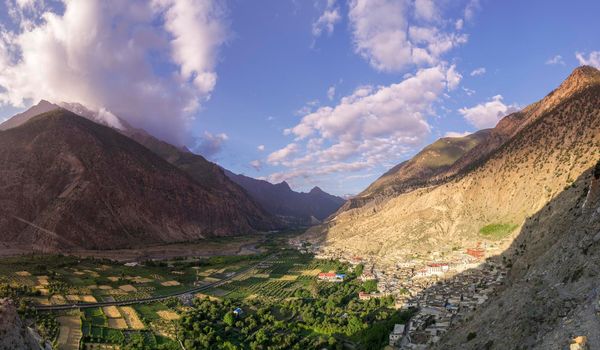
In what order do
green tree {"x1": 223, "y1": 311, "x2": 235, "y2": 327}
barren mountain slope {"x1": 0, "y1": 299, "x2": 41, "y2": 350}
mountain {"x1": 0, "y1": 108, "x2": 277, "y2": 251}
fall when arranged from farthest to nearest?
mountain {"x1": 0, "y1": 108, "x2": 277, "y2": 251}, green tree {"x1": 223, "y1": 311, "x2": 235, "y2": 327}, barren mountain slope {"x1": 0, "y1": 299, "x2": 41, "y2": 350}

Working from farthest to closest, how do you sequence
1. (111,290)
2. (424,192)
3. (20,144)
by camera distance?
1. (20,144)
2. (424,192)
3. (111,290)

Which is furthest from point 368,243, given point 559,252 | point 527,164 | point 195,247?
point 559,252

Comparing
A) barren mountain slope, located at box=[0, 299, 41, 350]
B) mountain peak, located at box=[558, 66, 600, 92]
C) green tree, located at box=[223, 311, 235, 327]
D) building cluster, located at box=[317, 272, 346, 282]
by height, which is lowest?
building cluster, located at box=[317, 272, 346, 282]

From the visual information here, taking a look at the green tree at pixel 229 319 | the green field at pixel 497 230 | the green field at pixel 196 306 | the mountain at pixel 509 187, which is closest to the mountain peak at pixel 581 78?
the mountain at pixel 509 187

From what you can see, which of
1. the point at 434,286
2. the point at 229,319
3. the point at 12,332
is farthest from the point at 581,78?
the point at 12,332

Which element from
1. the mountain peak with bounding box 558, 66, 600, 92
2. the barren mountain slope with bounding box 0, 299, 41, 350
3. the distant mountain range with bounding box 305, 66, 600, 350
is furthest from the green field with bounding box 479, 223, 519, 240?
the barren mountain slope with bounding box 0, 299, 41, 350

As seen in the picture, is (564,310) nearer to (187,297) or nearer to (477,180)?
(187,297)

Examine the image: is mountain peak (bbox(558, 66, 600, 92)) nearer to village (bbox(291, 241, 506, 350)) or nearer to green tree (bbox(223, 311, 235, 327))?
village (bbox(291, 241, 506, 350))

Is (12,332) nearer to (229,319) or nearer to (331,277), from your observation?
(229,319)
